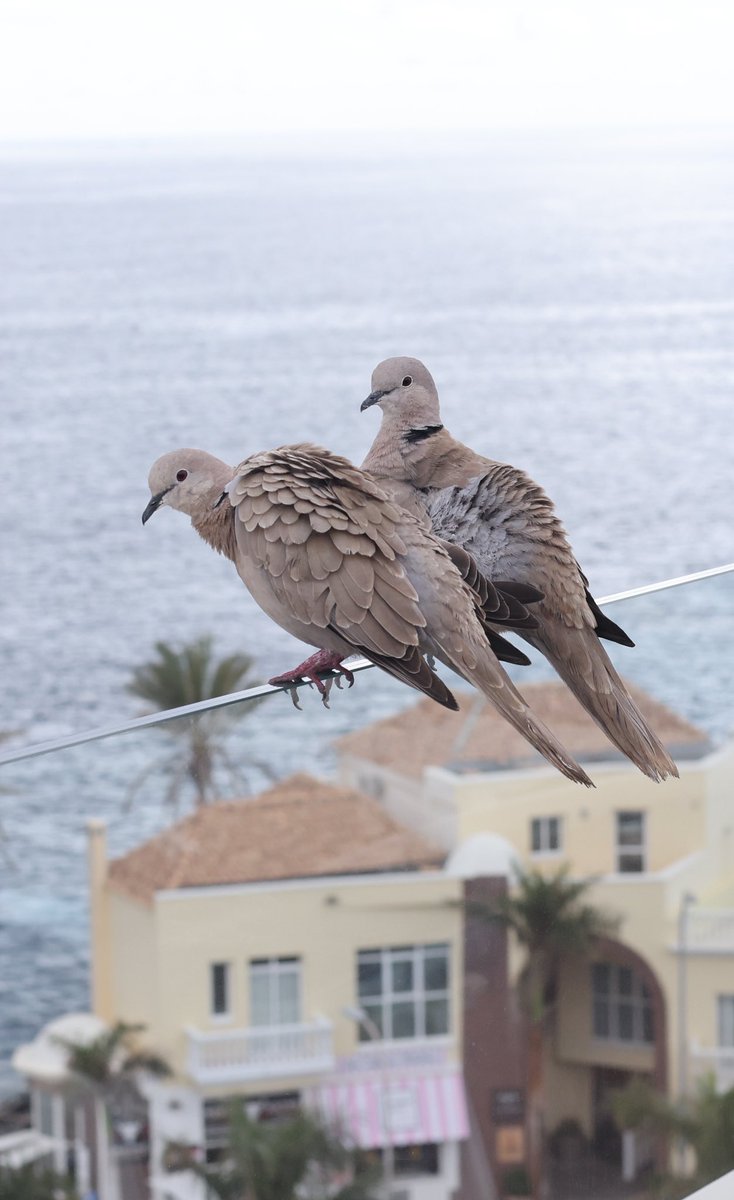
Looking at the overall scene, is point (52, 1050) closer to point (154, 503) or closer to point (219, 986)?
point (219, 986)

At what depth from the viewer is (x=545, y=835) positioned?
6.18 ft

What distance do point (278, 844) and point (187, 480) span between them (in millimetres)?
386

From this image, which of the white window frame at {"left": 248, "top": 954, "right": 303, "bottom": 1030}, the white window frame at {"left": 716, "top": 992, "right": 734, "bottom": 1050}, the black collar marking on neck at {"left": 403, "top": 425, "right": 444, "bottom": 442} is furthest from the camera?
the white window frame at {"left": 716, "top": 992, "right": 734, "bottom": 1050}

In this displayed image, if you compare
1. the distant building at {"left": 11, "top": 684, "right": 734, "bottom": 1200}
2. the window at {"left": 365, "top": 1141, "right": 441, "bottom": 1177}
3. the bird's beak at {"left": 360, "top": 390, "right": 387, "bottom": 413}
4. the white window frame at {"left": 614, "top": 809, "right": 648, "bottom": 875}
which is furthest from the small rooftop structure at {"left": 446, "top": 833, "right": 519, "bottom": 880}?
the bird's beak at {"left": 360, "top": 390, "right": 387, "bottom": 413}

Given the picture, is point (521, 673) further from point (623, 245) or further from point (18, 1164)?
point (623, 245)

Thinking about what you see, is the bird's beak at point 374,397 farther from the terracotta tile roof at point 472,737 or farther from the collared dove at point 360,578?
the terracotta tile roof at point 472,737

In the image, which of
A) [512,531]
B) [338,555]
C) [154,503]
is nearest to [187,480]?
[154,503]

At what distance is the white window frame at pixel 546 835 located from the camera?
187 centimetres

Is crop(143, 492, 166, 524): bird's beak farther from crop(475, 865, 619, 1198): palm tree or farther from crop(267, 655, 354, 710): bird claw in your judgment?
crop(475, 865, 619, 1198): palm tree

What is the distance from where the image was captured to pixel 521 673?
76.0 inches

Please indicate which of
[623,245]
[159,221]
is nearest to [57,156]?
[159,221]

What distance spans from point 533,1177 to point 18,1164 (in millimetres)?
584

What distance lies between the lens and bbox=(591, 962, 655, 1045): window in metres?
1.91

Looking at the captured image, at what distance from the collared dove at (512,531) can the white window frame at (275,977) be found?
0.39 m
